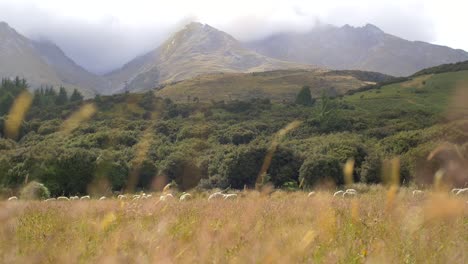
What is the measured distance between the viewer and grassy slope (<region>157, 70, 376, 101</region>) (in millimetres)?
131750

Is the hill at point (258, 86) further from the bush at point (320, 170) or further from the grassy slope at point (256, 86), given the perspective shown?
the bush at point (320, 170)

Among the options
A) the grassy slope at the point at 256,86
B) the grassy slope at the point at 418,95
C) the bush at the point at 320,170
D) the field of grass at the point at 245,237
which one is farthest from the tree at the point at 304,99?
the field of grass at the point at 245,237

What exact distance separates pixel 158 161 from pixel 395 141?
75.5ft

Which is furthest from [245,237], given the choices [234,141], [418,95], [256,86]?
[256,86]

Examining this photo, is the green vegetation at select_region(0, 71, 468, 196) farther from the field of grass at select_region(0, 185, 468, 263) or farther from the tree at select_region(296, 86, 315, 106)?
the tree at select_region(296, 86, 315, 106)

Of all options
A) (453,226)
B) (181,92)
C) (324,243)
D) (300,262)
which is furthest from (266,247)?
(181,92)

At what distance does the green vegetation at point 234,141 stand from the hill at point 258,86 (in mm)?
41284

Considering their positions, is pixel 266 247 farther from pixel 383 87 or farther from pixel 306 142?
pixel 383 87

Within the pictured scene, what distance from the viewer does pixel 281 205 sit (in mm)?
8125

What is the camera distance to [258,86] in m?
150

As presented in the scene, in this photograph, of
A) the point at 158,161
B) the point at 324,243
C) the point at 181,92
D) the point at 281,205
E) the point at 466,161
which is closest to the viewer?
the point at 324,243

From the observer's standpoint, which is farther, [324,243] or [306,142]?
[306,142]

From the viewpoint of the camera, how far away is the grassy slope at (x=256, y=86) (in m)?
132

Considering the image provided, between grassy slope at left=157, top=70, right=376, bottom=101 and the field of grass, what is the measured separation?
11634 cm
